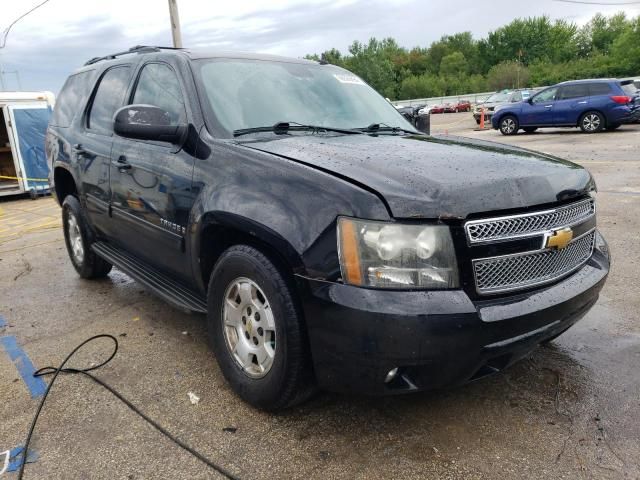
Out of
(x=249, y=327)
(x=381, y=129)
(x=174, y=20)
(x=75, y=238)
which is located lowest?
(x=75, y=238)

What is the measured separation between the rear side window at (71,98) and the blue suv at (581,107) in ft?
53.5

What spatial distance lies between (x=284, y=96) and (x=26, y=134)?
11.0 metres

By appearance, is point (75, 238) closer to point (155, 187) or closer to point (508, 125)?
point (155, 187)

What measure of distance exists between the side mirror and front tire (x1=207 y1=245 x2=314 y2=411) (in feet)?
2.76

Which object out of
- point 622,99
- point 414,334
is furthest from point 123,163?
point 622,99

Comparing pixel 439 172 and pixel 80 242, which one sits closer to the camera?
pixel 439 172

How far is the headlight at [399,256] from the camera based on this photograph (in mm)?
2141

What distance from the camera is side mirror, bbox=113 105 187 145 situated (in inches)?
118

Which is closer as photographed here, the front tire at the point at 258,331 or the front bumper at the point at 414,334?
the front bumper at the point at 414,334

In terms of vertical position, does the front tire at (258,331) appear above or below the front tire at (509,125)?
above

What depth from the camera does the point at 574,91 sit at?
17.4 m

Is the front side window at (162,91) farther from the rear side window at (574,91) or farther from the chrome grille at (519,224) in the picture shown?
the rear side window at (574,91)

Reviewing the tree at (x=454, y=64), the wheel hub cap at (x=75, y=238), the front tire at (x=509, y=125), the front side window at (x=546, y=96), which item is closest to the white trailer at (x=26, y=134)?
the wheel hub cap at (x=75, y=238)

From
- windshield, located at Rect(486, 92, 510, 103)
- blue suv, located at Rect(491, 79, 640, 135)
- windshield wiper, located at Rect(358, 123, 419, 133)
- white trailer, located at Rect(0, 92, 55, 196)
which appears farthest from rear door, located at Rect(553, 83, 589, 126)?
windshield wiper, located at Rect(358, 123, 419, 133)
